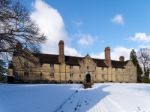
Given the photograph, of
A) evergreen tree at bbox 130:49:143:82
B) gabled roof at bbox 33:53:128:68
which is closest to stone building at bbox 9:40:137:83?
Answer: gabled roof at bbox 33:53:128:68

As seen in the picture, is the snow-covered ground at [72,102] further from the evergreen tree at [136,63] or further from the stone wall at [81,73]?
the evergreen tree at [136,63]

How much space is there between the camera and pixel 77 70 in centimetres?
7950

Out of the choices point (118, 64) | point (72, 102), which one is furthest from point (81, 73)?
point (72, 102)

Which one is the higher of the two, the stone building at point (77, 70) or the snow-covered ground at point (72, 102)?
the stone building at point (77, 70)

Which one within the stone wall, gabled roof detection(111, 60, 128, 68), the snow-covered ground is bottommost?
the snow-covered ground

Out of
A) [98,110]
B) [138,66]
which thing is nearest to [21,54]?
[98,110]

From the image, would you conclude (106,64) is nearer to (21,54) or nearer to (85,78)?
(85,78)

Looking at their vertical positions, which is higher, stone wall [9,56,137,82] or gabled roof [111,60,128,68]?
gabled roof [111,60,128,68]

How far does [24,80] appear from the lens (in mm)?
69062

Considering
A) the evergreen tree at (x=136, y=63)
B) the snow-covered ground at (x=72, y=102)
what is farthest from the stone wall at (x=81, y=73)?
the snow-covered ground at (x=72, y=102)

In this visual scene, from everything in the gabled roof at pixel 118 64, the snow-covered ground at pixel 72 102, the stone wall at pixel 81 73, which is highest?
the gabled roof at pixel 118 64

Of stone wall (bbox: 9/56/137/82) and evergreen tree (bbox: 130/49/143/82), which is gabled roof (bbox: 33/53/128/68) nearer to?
stone wall (bbox: 9/56/137/82)

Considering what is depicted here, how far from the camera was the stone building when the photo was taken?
73.3 metres

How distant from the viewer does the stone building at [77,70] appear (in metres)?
73.3
